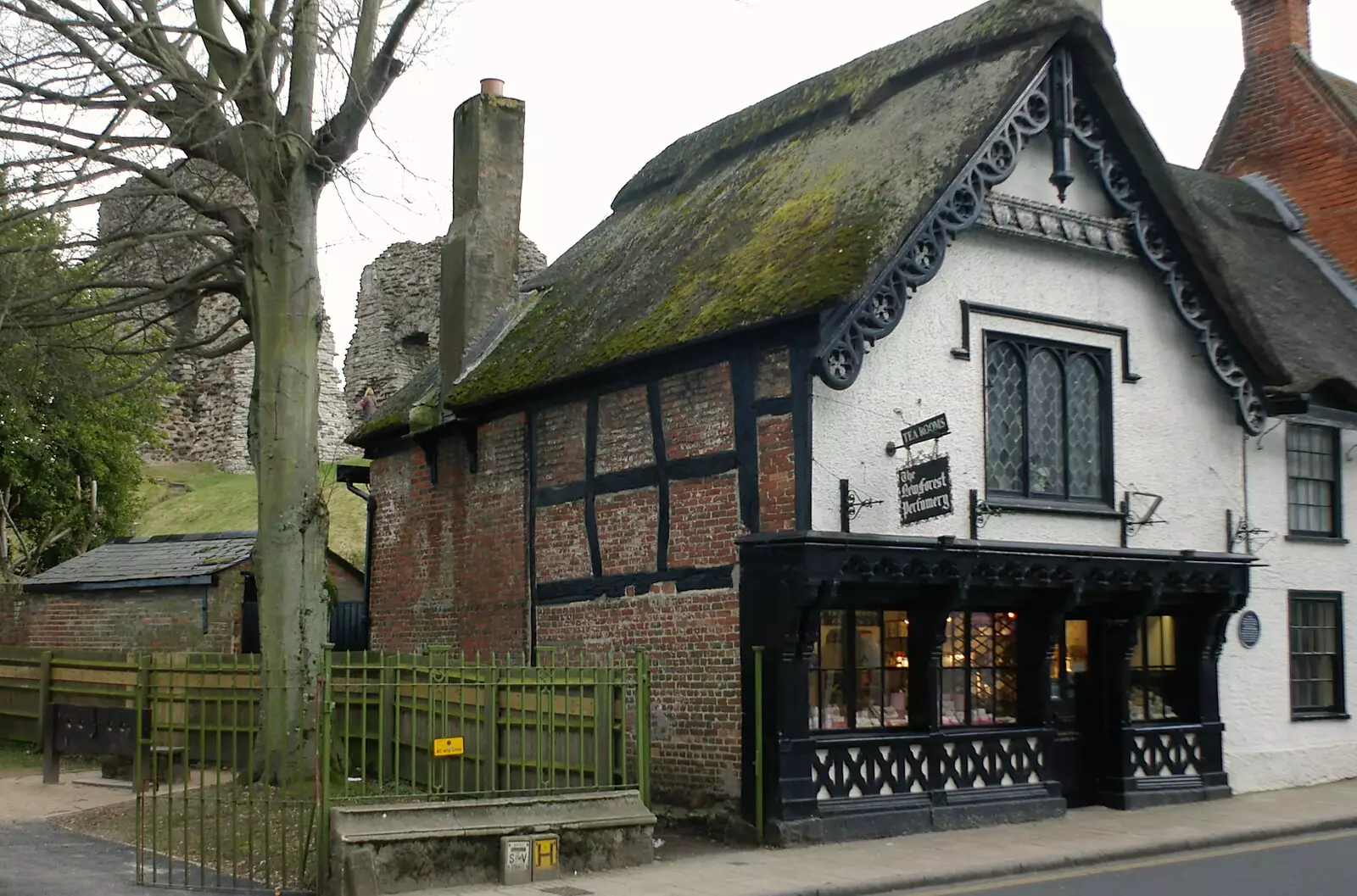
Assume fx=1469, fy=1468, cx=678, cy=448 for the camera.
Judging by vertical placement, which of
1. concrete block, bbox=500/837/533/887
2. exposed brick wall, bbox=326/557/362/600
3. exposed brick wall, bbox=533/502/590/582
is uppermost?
exposed brick wall, bbox=533/502/590/582

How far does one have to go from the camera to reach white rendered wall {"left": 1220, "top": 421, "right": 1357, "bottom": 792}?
16.9m

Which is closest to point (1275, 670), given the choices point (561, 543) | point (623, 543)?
point (623, 543)

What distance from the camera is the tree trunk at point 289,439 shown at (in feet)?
45.9

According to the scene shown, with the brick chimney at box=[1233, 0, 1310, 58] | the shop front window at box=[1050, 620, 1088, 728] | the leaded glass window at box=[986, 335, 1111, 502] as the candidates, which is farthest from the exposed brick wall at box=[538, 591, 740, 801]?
the brick chimney at box=[1233, 0, 1310, 58]

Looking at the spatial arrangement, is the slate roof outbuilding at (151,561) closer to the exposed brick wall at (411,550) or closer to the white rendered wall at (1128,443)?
the exposed brick wall at (411,550)

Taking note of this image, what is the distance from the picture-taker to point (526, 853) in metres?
10.7

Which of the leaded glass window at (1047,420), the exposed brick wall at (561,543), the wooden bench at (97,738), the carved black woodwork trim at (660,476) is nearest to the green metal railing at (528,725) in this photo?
the carved black woodwork trim at (660,476)

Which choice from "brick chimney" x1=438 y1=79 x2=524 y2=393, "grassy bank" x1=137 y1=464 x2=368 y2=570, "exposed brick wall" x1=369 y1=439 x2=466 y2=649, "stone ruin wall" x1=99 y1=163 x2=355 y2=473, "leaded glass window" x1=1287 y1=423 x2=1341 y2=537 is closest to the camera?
"leaded glass window" x1=1287 y1=423 x2=1341 y2=537

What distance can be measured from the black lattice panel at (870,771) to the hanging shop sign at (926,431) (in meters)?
2.82

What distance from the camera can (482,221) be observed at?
19.4 m

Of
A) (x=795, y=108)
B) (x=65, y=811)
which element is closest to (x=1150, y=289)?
(x=795, y=108)

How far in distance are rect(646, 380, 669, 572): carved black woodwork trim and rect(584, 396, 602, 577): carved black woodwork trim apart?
3.38 feet

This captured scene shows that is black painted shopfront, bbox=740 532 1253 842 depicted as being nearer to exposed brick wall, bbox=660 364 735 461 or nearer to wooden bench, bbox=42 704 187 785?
exposed brick wall, bbox=660 364 735 461

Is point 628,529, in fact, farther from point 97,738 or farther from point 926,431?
point 97,738
